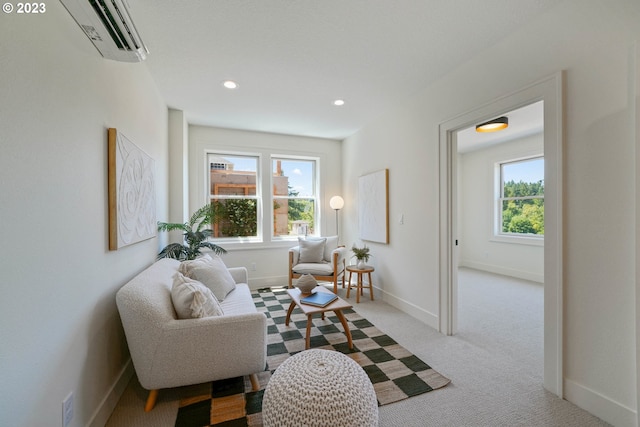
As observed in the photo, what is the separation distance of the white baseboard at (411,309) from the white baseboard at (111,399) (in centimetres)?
277

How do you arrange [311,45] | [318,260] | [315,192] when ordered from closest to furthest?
1. [311,45]
2. [318,260]
3. [315,192]

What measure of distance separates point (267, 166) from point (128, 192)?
2694 mm

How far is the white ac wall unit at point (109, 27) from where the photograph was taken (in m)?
1.20

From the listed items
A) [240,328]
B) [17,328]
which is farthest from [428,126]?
[17,328]

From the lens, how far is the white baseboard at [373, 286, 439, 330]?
9.37 ft

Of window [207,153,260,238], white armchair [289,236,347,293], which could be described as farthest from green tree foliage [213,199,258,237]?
white armchair [289,236,347,293]

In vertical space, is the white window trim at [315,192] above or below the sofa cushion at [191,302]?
above

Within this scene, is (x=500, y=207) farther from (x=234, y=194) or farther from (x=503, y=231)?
(x=234, y=194)

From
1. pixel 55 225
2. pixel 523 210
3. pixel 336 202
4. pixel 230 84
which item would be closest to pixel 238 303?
pixel 55 225

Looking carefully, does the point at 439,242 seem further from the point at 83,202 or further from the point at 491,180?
the point at 491,180

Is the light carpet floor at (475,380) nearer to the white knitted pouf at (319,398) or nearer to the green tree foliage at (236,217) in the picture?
the white knitted pouf at (319,398)

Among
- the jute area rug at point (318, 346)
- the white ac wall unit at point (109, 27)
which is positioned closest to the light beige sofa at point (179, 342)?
the jute area rug at point (318, 346)

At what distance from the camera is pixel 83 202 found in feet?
4.65

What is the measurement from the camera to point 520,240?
16.5ft
